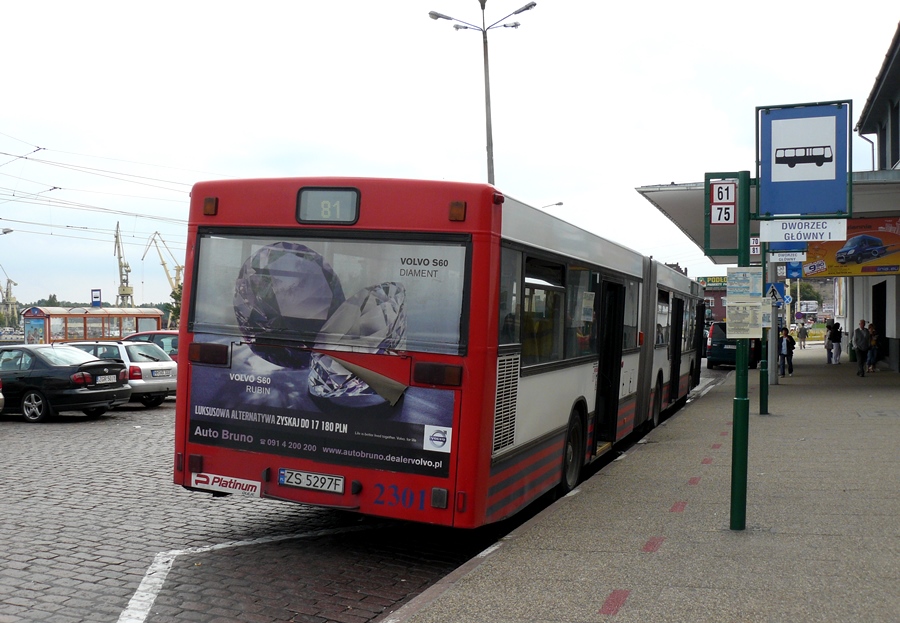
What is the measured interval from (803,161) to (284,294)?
14.8 feet

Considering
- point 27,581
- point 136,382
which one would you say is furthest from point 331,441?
point 136,382

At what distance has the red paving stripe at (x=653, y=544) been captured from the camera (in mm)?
6594

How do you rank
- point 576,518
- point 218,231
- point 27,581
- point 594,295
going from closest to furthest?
point 27,581
point 218,231
point 576,518
point 594,295

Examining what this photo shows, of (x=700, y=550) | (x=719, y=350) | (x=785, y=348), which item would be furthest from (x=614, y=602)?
(x=719, y=350)

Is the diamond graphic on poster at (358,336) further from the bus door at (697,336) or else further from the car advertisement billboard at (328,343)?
the bus door at (697,336)

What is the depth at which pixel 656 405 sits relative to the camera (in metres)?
15.2

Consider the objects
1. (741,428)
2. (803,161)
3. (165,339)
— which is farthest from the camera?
(165,339)

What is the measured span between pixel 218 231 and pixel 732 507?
4.45m

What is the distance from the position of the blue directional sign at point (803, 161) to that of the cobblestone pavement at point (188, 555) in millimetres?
3810

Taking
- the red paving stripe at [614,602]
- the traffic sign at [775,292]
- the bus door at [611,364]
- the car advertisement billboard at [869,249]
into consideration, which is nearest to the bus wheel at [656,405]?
the bus door at [611,364]

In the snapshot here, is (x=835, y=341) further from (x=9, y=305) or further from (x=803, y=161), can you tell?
(x=9, y=305)

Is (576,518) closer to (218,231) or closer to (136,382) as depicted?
(218,231)

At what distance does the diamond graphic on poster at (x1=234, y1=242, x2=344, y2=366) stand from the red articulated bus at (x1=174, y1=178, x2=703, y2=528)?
0.4 inches

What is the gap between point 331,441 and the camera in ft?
21.9
